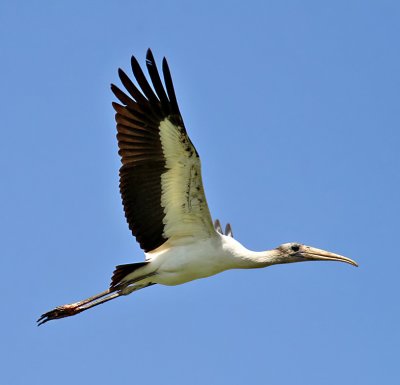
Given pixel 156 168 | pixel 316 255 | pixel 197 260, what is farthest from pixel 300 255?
pixel 156 168

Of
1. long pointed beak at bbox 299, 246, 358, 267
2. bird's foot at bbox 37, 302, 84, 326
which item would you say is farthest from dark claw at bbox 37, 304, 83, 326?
long pointed beak at bbox 299, 246, 358, 267

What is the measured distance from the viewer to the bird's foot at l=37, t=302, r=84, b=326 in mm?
20609

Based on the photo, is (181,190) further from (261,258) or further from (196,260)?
(261,258)

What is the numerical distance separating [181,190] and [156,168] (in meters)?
0.58

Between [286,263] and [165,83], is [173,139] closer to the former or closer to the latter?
[165,83]

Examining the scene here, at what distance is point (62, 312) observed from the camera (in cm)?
2072

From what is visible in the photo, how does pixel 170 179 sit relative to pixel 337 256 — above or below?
above

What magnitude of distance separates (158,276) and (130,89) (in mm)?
3405

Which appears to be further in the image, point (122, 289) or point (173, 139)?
point (122, 289)

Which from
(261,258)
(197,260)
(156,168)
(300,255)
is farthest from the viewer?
(300,255)

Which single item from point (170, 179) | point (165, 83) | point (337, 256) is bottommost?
point (337, 256)

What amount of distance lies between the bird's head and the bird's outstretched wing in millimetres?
1578

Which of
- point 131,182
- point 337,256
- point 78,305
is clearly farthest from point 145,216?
point 337,256

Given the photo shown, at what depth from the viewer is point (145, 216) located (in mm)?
19969
